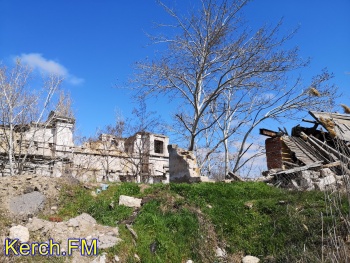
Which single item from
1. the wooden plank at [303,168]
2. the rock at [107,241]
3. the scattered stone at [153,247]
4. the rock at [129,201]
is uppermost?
the wooden plank at [303,168]

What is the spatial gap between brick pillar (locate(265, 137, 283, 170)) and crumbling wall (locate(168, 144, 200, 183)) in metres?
3.43

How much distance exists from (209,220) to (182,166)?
543 centimetres

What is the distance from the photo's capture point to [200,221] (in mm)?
7297

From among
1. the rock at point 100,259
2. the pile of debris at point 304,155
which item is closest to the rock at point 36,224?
the rock at point 100,259

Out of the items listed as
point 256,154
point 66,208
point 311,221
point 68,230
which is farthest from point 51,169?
point 311,221

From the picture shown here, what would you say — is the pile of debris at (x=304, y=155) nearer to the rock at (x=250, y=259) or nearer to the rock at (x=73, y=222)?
the rock at (x=250, y=259)

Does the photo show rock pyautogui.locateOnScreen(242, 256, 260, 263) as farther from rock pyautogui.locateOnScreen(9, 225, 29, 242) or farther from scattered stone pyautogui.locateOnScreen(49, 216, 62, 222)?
rock pyautogui.locateOnScreen(9, 225, 29, 242)

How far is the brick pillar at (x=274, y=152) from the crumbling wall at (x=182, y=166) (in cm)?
343

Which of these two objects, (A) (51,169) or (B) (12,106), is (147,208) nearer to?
(B) (12,106)

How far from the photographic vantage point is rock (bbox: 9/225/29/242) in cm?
614

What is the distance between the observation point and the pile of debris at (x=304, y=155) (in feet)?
35.3

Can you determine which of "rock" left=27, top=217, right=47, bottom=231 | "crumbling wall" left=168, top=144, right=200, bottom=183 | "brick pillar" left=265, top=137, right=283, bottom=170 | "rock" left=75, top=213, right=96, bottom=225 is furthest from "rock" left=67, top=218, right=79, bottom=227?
"brick pillar" left=265, top=137, right=283, bottom=170

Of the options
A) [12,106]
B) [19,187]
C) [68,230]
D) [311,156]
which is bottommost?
[68,230]

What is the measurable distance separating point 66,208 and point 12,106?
1244 cm
